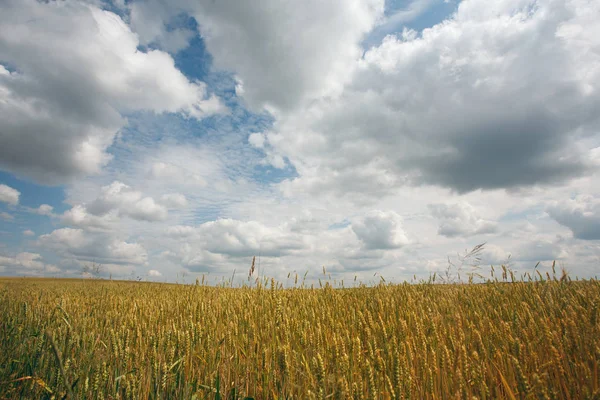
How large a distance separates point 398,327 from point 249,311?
249cm

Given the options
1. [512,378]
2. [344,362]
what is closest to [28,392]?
[344,362]

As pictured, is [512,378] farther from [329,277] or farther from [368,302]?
[329,277]

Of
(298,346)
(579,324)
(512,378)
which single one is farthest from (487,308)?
(298,346)

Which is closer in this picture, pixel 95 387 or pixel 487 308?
pixel 95 387

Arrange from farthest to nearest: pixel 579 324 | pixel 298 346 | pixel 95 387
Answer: pixel 579 324 < pixel 298 346 < pixel 95 387

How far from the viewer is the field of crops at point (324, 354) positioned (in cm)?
241

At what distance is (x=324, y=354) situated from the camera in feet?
10.5

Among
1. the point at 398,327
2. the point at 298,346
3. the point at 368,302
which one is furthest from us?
the point at 368,302

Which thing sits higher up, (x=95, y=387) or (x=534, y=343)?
(x=534, y=343)

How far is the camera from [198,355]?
11.3 ft

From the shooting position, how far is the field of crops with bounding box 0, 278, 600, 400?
241 centimetres

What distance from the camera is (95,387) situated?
229 centimetres

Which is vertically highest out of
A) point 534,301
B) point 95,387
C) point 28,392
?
point 534,301

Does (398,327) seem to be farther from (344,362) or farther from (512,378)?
(344,362)
